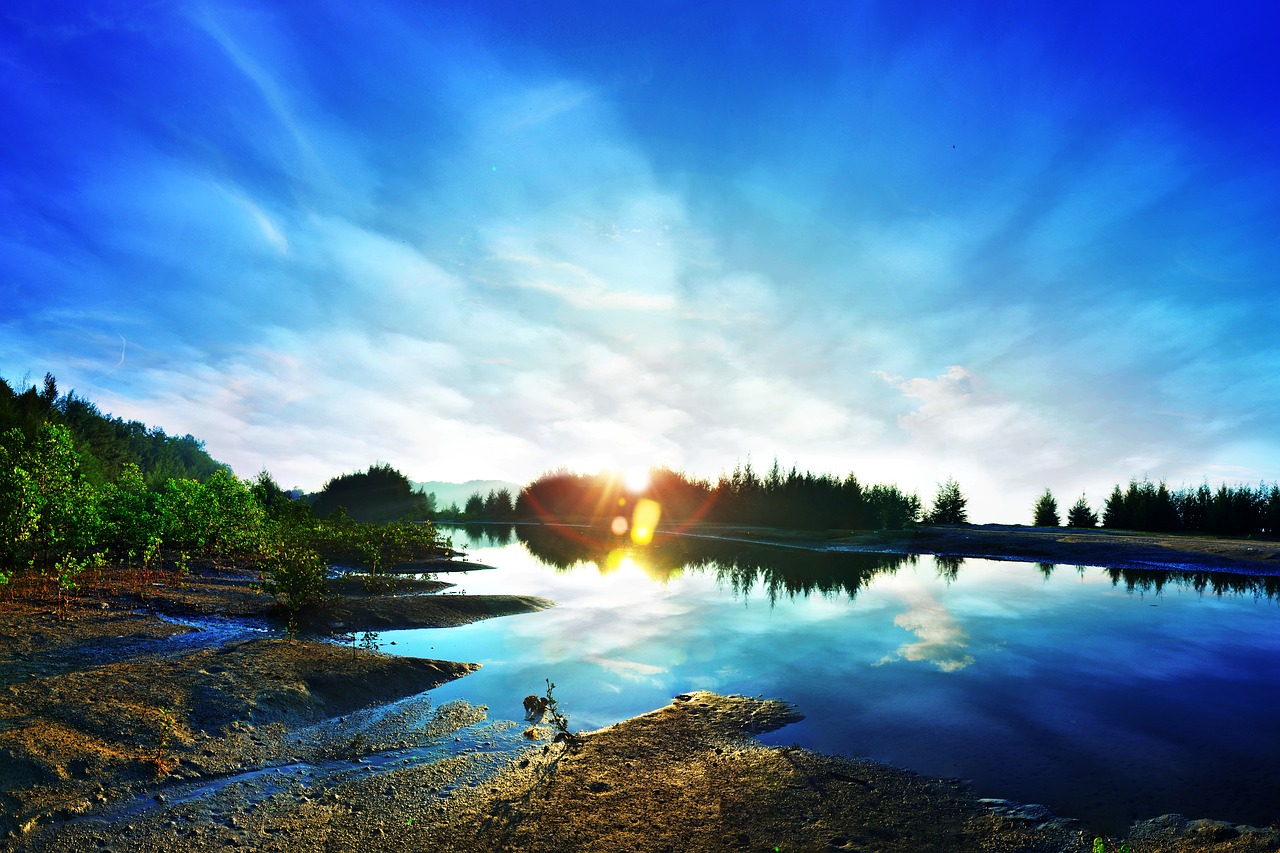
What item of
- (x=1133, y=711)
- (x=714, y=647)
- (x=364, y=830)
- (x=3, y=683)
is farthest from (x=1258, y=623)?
(x=3, y=683)

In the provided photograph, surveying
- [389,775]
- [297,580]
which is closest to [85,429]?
[297,580]

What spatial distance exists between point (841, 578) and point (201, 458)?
719ft

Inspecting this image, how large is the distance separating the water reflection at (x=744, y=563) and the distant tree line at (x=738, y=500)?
16.9 metres

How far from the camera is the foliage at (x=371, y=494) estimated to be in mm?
87750

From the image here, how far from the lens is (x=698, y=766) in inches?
269

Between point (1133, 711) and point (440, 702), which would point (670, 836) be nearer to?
point (440, 702)

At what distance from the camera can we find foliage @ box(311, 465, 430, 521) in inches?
3455

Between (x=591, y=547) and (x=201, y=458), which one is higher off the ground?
(x=201, y=458)


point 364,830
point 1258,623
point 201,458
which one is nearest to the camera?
point 364,830

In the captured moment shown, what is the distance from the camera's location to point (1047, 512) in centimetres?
5953

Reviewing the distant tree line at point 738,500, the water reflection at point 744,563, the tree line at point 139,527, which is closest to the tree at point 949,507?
the distant tree line at point 738,500

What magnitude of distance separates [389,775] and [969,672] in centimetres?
1019

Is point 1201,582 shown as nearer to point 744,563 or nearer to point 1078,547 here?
point 1078,547

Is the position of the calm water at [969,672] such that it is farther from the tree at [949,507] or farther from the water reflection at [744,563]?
the tree at [949,507]
